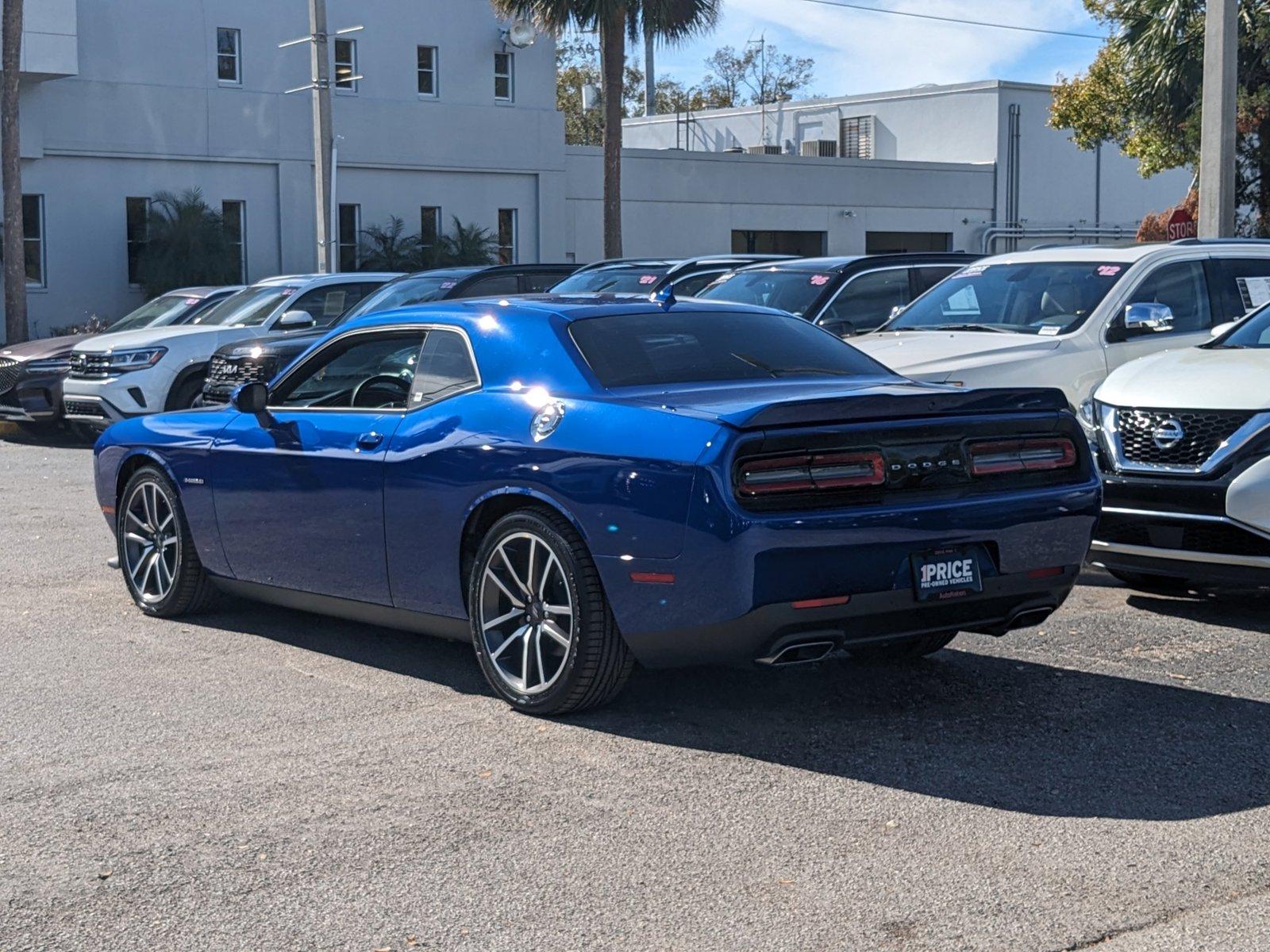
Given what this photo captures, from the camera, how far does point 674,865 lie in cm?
470

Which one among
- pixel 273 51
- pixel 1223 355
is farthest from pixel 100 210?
pixel 1223 355

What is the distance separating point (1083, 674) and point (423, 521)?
277 cm

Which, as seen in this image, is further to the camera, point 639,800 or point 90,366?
point 90,366

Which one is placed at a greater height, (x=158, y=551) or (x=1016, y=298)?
(x=1016, y=298)

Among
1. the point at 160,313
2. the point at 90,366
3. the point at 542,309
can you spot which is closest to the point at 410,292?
the point at 90,366

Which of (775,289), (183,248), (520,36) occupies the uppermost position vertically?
(520,36)

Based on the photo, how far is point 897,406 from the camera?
5902 millimetres

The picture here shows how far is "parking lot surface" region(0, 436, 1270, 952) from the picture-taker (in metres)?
4.32

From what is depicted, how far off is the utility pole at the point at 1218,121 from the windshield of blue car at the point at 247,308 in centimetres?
910

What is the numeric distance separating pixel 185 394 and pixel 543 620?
1145 cm

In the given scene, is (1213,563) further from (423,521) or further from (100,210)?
(100,210)

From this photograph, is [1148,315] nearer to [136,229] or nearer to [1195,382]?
[1195,382]

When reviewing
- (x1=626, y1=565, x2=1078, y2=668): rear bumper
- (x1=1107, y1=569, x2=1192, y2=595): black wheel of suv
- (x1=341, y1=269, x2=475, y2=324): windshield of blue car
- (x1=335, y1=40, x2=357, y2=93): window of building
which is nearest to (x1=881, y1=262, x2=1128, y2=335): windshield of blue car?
(x1=1107, y1=569, x2=1192, y2=595): black wheel of suv

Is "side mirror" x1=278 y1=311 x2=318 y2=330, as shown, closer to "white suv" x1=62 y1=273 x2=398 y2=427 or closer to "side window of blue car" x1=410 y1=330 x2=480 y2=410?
"white suv" x1=62 y1=273 x2=398 y2=427
